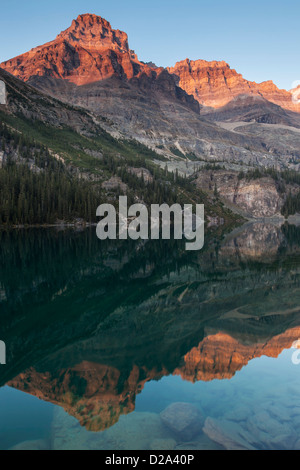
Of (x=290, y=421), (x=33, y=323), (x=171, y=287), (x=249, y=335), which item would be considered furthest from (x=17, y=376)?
(x=171, y=287)

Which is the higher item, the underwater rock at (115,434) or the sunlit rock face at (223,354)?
the sunlit rock face at (223,354)

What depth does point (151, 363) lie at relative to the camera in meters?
21.6

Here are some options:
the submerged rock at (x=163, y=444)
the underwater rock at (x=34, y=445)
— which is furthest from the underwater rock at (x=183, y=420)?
the underwater rock at (x=34, y=445)

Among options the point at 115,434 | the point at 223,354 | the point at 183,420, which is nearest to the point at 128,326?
the point at 223,354

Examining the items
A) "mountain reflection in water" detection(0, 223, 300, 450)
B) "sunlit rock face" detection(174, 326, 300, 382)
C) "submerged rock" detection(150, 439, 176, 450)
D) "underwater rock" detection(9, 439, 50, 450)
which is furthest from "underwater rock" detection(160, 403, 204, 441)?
"underwater rock" detection(9, 439, 50, 450)

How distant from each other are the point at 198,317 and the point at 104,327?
28.2 ft

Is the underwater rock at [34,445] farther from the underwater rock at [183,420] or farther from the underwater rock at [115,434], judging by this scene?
the underwater rock at [183,420]

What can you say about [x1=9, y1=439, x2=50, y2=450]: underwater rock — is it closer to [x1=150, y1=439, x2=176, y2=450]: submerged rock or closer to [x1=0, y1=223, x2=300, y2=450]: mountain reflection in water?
[x1=0, y1=223, x2=300, y2=450]: mountain reflection in water

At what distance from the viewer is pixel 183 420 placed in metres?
15.1

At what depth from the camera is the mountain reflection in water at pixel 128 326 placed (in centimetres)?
1884

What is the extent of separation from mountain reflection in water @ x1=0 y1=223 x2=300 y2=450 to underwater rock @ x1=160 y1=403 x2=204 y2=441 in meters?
1.98

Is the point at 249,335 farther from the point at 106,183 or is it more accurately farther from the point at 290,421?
the point at 106,183

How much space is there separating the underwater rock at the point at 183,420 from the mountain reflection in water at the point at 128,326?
1982mm

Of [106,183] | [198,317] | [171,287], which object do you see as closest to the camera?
[198,317]
